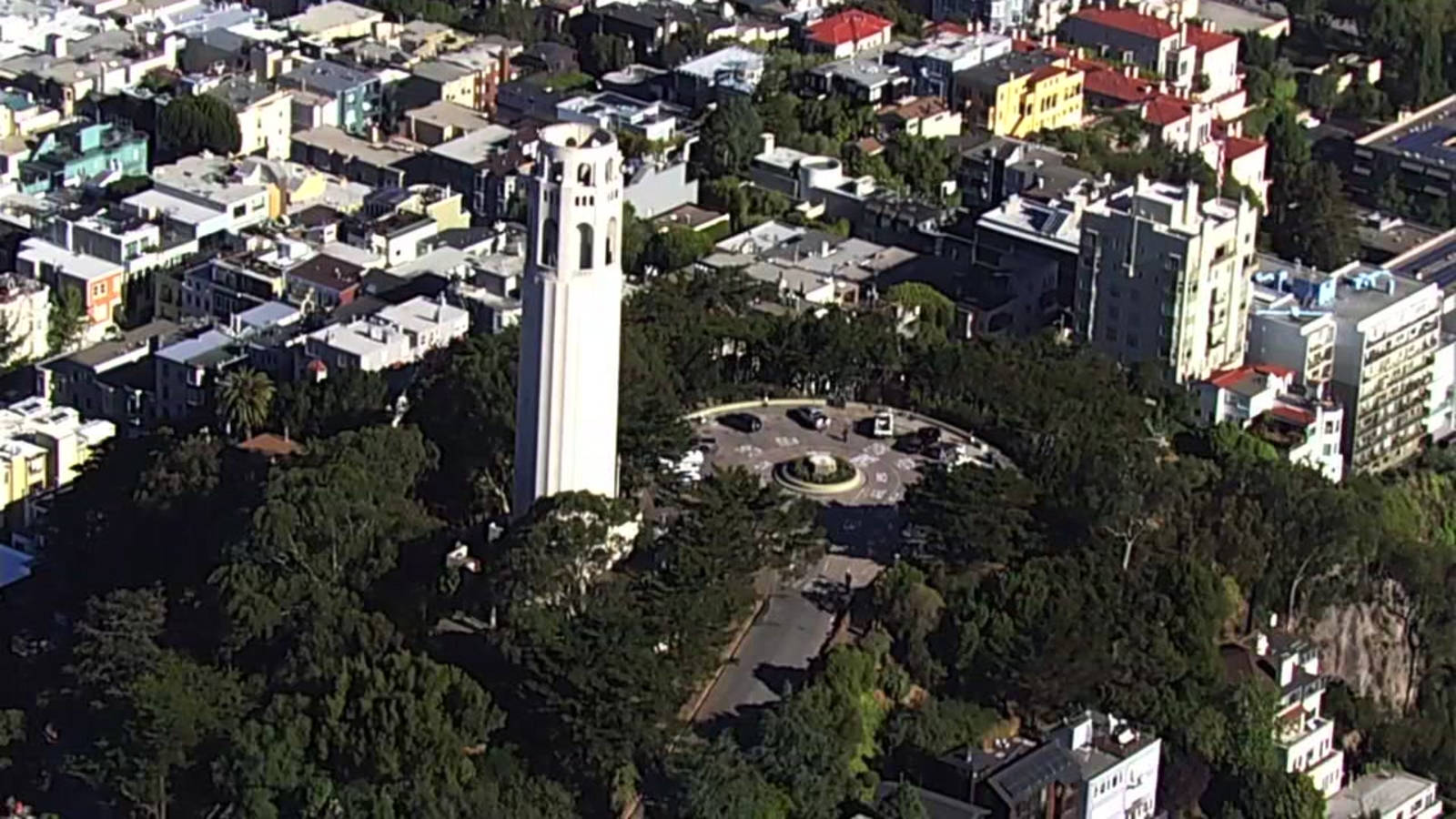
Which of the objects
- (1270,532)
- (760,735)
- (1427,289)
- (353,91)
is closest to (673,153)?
(353,91)

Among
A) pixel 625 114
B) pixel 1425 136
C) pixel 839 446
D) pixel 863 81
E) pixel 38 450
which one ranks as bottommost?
pixel 1425 136

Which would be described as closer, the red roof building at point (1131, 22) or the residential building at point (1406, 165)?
the residential building at point (1406, 165)

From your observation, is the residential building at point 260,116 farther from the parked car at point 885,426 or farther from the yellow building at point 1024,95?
the parked car at point 885,426

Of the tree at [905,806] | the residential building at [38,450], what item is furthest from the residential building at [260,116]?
the tree at [905,806]

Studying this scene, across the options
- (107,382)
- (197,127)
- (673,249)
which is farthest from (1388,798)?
(197,127)

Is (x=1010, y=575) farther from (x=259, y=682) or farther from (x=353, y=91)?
(x=353, y=91)

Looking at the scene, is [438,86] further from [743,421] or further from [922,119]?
[743,421]
